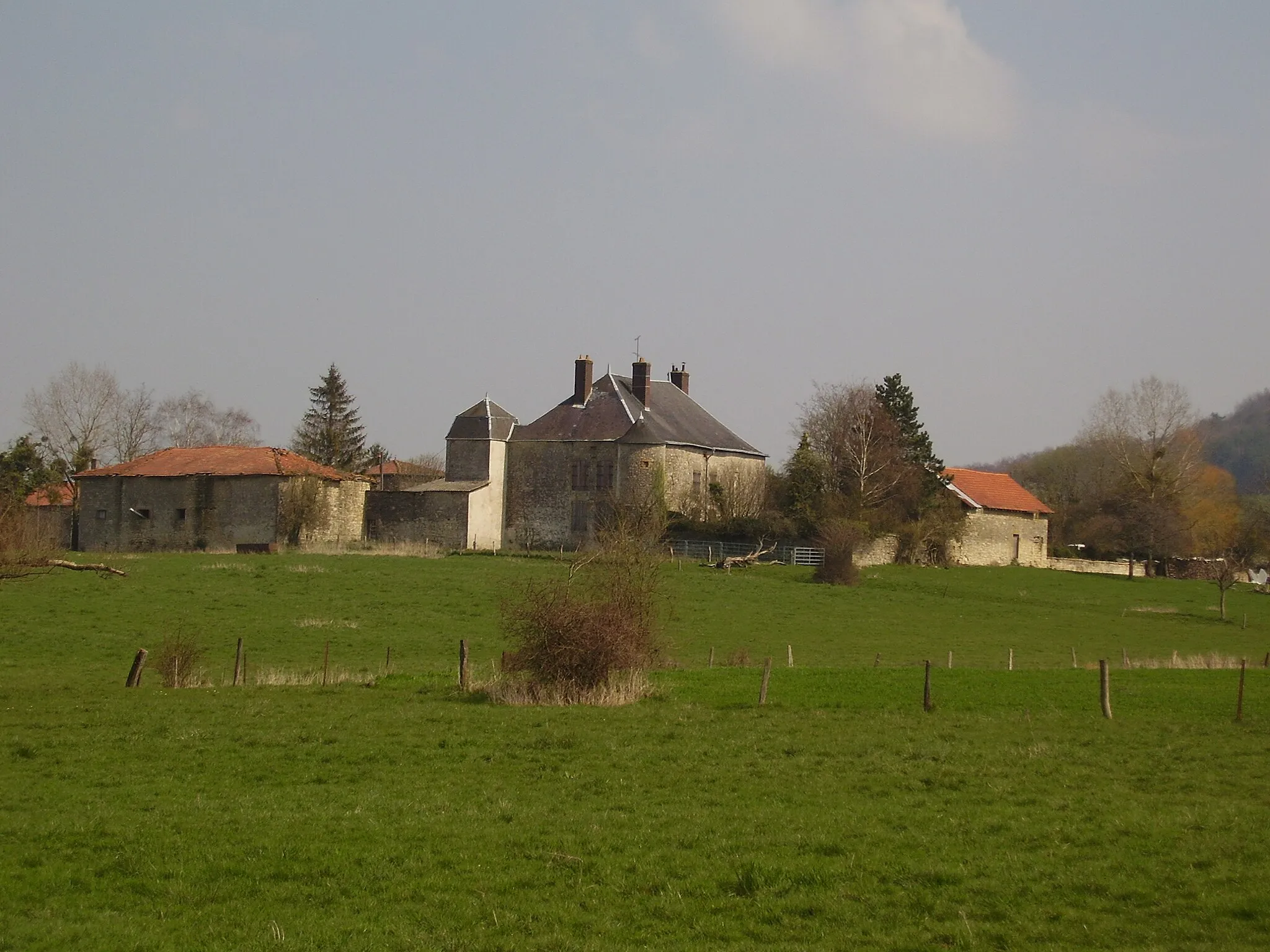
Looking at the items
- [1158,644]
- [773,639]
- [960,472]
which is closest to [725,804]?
[773,639]

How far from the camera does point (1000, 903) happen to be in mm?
8656

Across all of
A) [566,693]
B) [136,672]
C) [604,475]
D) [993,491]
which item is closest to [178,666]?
[136,672]

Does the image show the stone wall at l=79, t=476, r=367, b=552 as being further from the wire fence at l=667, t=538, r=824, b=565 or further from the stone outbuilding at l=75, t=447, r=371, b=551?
the wire fence at l=667, t=538, r=824, b=565

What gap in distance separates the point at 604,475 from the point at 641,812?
42.1 m

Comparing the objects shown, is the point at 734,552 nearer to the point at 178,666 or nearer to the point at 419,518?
the point at 419,518

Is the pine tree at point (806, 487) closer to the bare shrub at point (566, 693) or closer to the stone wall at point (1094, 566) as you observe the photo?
the stone wall at point (1094, 566)

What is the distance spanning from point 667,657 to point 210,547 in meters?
30.8

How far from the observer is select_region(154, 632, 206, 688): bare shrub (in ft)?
66.9

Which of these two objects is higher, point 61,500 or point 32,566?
point 61,500

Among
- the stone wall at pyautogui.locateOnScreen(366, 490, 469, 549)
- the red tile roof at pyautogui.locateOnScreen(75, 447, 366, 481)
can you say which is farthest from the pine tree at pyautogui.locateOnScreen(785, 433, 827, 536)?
the red tile roof at pyautogui.locateOnScreen(75, 447, 366, 481)

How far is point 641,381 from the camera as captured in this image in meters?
56.1

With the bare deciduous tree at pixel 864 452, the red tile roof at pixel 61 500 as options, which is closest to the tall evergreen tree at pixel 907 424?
the bare deciduous tree at pixel 864 452

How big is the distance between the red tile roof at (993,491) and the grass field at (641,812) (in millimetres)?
35387

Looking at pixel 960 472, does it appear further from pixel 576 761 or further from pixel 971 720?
pixel 576 761
